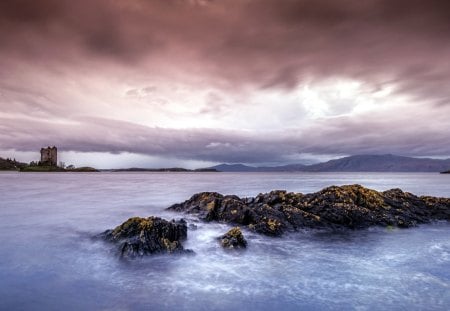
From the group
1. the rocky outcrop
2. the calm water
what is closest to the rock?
the calm water

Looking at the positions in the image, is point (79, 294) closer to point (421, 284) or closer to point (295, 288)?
point (295, 288)

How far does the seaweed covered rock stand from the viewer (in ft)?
27.0

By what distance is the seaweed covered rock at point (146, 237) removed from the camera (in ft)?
27.0

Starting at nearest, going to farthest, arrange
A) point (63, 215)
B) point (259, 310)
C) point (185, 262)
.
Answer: point (259, 310) < point (185, 262) < point (63, 215)

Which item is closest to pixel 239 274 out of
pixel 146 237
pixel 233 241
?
pixel 233 241

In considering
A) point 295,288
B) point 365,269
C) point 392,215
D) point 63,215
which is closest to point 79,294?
point 295,288

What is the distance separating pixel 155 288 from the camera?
243 inches

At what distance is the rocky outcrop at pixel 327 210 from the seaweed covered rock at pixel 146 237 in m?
3.43

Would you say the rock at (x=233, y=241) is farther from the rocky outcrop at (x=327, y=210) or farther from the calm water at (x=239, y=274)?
the rocky outcrop at (x=327, y=210)

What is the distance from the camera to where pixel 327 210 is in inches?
513

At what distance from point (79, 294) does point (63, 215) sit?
1183 centimetres

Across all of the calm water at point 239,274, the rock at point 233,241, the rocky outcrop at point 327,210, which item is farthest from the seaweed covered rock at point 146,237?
the rocky outcrop at point 327,210

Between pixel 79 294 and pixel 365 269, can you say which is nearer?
pixel 79 294

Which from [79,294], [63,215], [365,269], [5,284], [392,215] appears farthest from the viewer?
[63,215]
